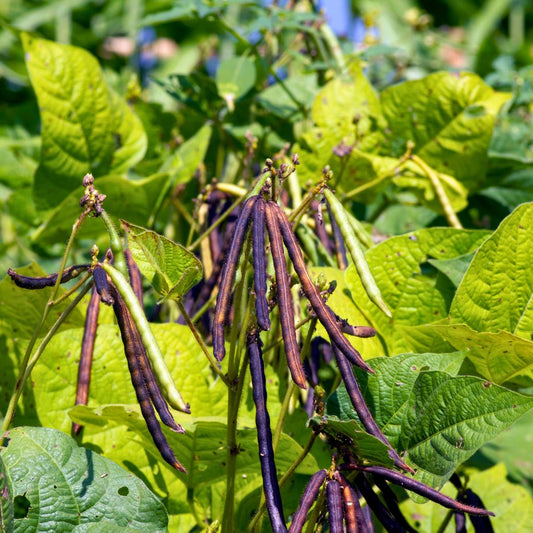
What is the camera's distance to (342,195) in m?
0.94

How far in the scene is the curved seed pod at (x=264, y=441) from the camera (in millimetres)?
488

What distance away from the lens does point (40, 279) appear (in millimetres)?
559

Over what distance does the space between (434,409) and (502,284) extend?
189 millimetres

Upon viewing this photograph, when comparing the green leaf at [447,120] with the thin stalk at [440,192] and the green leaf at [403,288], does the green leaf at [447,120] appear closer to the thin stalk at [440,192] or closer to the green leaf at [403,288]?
the thin stalk at [440,192]

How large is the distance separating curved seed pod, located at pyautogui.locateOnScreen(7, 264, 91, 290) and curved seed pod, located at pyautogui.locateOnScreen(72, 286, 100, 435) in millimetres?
102

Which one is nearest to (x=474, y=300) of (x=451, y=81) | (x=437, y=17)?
(x=451, y=81)

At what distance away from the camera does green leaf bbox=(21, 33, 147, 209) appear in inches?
37.8

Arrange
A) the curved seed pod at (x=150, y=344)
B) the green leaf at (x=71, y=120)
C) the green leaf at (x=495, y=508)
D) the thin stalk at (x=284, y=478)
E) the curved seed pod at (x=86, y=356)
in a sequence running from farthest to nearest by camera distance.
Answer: the green leaf at (x=71, y=120)
the green leaf at (x=495, y=508)
the curved seed pod at (x=86, y=356)
the thin stalk at (x=284, y=478)
the curved seed pod at (x=150, y=344)

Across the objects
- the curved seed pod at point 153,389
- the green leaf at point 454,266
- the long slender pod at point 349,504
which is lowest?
the long slender pod at point 349,504

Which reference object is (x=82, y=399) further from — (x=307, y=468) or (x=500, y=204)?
(x=500, y=204)

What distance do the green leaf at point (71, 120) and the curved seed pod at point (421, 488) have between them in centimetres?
65

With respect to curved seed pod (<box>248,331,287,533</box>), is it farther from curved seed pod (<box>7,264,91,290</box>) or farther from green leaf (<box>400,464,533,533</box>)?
green leaf (<box>400,464,533,533</box>)

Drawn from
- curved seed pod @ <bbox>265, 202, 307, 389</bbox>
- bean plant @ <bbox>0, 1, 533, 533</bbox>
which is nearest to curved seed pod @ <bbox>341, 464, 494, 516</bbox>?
bean plant @ <bbox>0, 1, 533, 533</bbox>

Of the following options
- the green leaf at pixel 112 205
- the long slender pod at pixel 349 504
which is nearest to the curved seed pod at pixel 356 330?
the long slender pod at pixel 349 504
